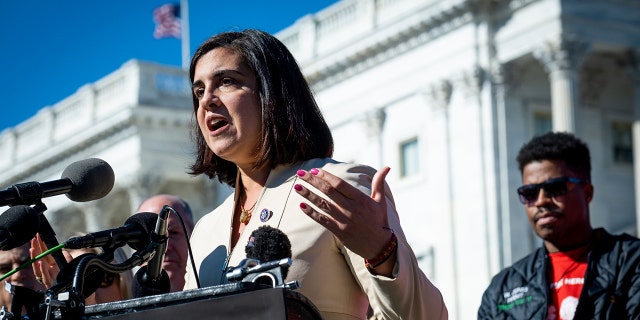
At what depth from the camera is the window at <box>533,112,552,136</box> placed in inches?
1153

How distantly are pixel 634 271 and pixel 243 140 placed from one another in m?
2.63

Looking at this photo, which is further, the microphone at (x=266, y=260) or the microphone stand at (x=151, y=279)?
the microphone stand at (x=151, y=279)

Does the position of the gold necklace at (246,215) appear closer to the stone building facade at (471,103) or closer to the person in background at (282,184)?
the person in background at (282,184)

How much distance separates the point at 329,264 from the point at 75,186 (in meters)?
0.79

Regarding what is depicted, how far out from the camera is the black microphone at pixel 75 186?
11.8 feet

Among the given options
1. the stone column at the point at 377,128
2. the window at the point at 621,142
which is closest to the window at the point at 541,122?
the window at the point at 621,142

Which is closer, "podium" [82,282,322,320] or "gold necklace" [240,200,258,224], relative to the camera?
"podium" [82,282,322,320]

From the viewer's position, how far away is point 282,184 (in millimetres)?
3980

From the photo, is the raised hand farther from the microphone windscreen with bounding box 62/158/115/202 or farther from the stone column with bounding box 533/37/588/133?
the stone column with bounding box 533/37/588/133

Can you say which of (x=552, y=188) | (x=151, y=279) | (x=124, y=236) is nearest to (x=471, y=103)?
(x=552, y=188)

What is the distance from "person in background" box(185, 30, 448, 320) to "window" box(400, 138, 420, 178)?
26.3m

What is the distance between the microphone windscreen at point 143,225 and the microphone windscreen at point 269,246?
1.04 ft

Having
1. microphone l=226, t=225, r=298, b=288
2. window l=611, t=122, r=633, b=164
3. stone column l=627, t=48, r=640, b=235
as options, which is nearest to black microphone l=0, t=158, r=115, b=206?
microphone l=226, t=225, r=298, b=288

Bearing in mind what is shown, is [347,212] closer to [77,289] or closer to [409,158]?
[77,289]
